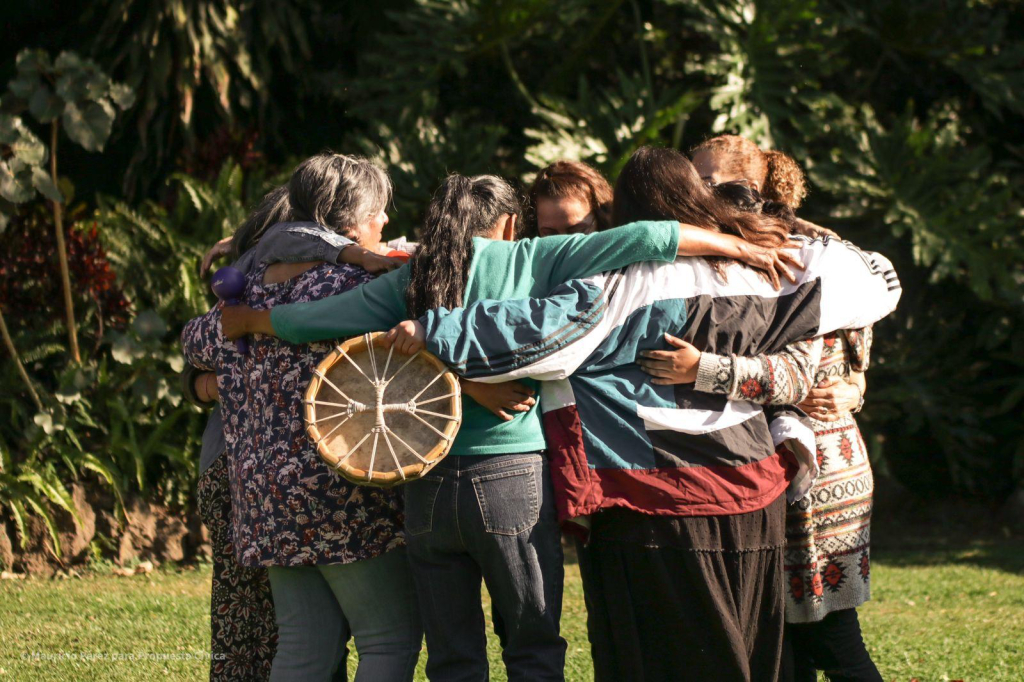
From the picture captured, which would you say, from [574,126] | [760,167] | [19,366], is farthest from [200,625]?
[574,126]

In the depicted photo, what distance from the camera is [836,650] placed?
3070 mm

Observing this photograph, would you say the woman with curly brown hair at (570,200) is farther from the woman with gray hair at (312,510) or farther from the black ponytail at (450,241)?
the woman with gray hair at (312,510)

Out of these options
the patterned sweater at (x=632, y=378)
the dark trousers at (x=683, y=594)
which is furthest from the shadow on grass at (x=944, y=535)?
the patterned sweater at (x=632, y=378)

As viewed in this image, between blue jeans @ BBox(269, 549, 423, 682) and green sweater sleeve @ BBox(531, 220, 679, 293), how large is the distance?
87 cm

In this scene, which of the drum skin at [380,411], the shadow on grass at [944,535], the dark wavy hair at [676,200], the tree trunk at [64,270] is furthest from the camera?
the shadow on grass at [944,535]

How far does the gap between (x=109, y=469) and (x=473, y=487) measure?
4232 mm

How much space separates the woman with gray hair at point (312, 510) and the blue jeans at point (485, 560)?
6.9 inches

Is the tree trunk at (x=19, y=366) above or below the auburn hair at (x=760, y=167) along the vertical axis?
below

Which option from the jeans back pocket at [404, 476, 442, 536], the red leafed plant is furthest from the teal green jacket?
the red leafed plant

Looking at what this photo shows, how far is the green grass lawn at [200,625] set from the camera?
13.7 ft

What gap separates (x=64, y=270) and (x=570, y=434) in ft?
14.3

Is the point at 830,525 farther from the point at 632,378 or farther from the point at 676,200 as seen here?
the point at 676,200

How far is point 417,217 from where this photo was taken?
7102 millimetres

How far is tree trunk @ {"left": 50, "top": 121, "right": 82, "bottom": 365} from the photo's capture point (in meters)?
5.92
